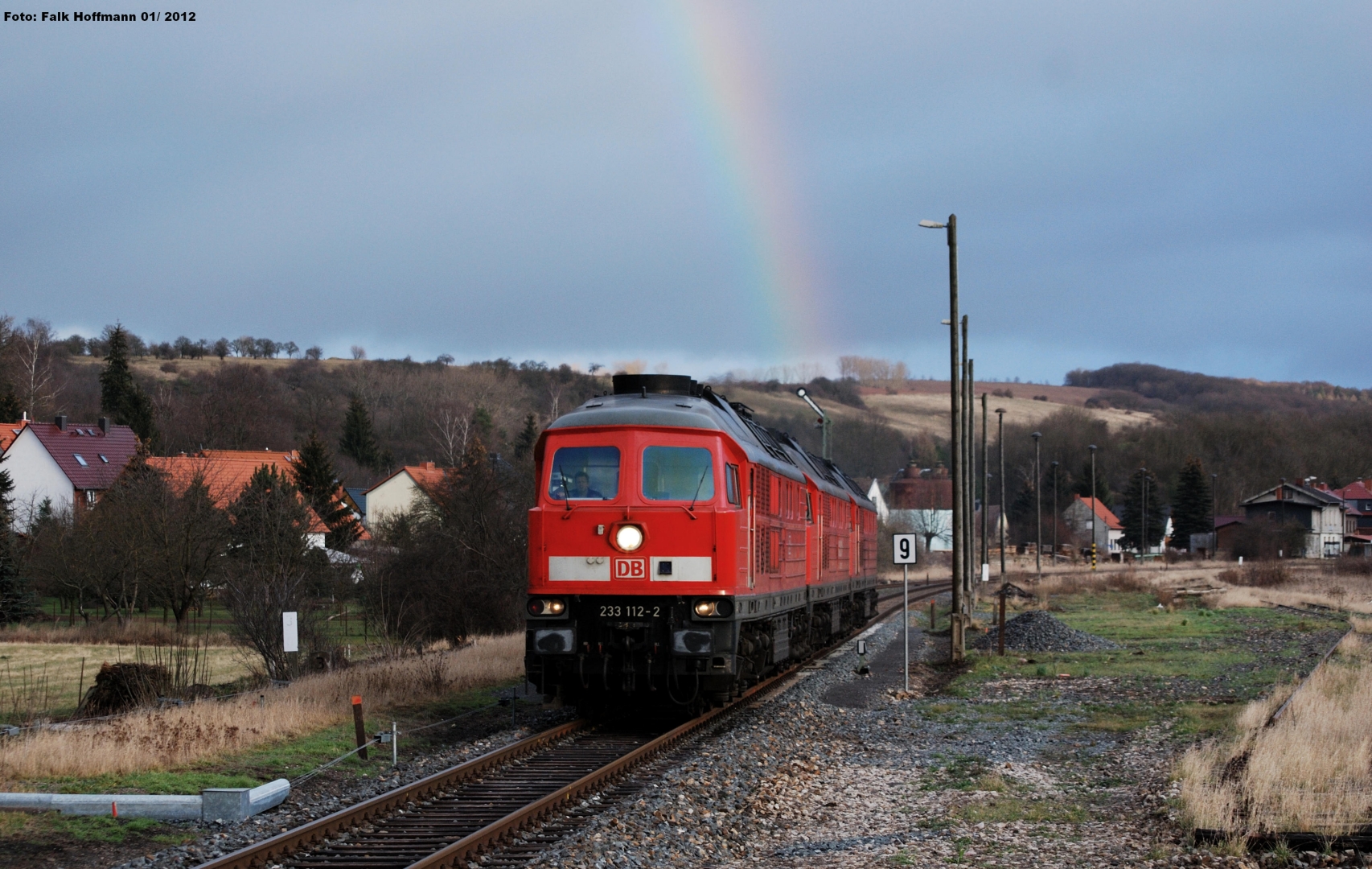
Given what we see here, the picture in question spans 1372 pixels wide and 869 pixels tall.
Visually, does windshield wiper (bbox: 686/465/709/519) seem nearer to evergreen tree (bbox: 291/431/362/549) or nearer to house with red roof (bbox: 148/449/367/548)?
house with red roof (bbox: 148/449/367/548)

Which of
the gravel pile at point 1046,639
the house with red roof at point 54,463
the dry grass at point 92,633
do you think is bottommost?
the dry grass at point 92,633

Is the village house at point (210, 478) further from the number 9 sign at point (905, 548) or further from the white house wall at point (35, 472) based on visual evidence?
the number 9 sign at point (905, 548)

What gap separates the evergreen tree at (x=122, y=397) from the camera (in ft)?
267

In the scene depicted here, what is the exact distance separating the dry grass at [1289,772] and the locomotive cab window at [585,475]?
6.95 m

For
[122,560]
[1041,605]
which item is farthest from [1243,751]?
[122,560]

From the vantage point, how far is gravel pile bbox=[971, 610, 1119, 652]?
26.5m

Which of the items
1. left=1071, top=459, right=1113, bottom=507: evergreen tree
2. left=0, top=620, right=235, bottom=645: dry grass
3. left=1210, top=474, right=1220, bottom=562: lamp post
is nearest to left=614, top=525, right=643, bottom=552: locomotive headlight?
left=0, top=620, right=235, bottom=645: dry grass

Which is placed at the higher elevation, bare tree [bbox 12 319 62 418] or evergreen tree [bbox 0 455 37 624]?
bare tree [bbox 12 319 62 418]

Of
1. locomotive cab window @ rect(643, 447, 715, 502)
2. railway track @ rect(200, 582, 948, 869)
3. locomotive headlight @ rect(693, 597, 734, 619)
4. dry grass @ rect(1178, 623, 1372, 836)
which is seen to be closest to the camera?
railway track @ rect(200, 582, 948, 869)

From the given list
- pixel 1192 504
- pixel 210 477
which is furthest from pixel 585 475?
pixel 1192 504

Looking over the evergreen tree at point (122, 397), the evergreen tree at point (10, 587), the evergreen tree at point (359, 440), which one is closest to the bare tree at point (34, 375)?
the evergreen tree at point (122, 397)

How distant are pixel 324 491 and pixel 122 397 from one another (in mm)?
33671

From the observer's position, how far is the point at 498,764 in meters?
12.2

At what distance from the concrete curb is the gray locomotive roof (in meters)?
6.30
